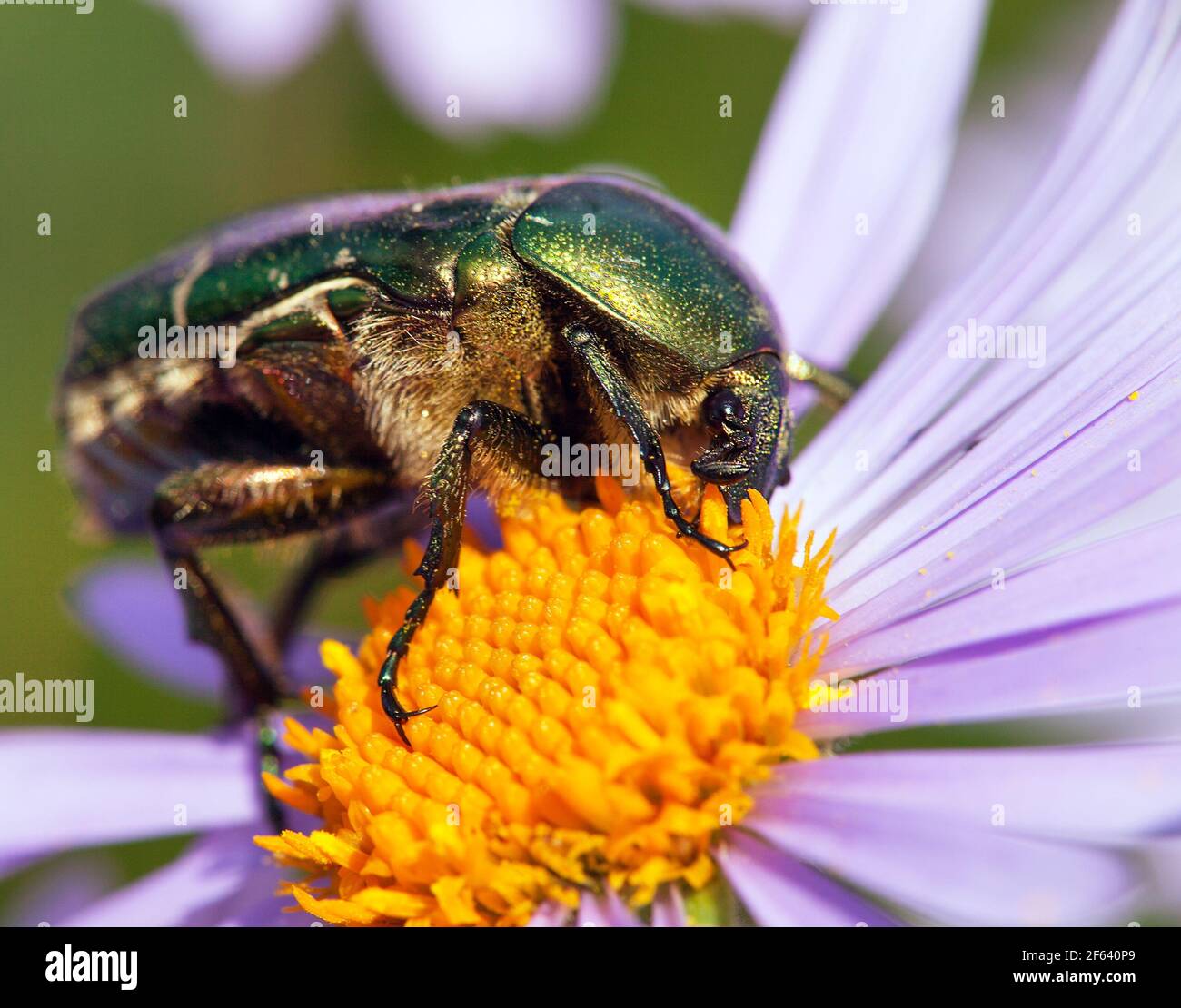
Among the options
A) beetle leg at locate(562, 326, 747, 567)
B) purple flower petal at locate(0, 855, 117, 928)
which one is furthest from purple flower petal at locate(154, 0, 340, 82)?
beetle leg at locate(562, 326, 747, 567)

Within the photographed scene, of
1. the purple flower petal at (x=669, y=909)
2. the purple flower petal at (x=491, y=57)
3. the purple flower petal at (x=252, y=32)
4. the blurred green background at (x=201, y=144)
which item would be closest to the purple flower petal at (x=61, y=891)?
the blurred green background at (x=201, y=144)

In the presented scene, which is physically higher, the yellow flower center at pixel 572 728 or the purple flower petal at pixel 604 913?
the yellow flower center at pixel 572 728

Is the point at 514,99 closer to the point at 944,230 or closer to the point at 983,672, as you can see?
the point at 944,230

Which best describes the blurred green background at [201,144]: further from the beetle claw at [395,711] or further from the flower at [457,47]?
the beetle claw at [395,711]

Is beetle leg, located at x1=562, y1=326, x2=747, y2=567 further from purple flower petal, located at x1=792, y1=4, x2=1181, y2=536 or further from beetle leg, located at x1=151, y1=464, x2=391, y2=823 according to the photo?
beetle leg, located at x1=151, y1=464, x2=391, y2=823
